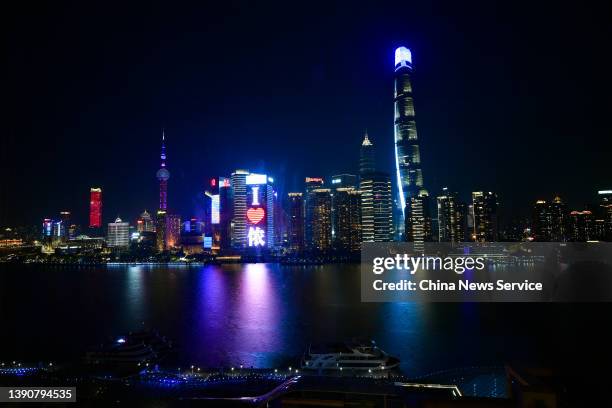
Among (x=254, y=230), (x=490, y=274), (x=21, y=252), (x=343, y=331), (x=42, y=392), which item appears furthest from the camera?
(x=21, y=252)

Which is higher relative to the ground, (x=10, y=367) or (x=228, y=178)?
(x=228, y=178)

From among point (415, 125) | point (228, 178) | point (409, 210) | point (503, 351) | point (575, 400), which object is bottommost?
point (503, 351)

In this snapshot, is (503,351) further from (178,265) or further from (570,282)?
(178,265)

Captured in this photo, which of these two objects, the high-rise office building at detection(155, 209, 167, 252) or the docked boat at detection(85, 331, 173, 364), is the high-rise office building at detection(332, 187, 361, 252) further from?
the docked boat at detection(85, 331, 173, 364)

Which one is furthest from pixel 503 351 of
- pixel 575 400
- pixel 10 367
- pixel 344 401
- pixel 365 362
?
pixel 10 367

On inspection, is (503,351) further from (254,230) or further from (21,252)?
(21,252)

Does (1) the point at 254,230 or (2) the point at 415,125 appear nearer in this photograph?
(2) the point at 415,125

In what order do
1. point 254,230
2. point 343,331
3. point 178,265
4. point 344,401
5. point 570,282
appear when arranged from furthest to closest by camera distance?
point 254,230, point 178,265, point 570,282, point 343,331, point 344,401

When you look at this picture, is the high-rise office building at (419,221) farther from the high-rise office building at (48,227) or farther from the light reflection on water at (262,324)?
the high-rise office building at (48,227)
